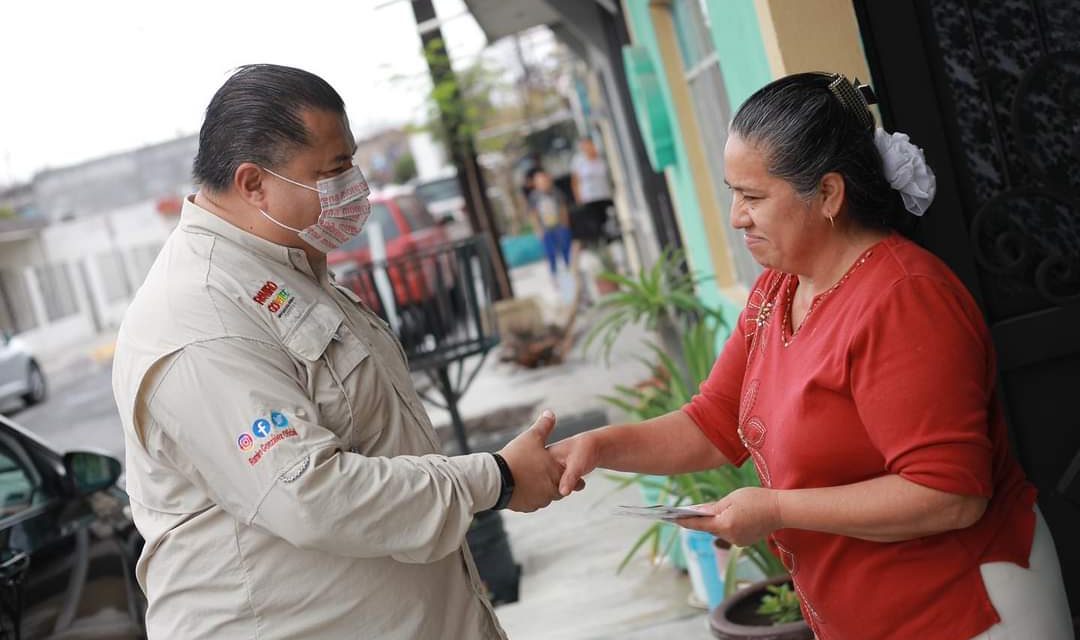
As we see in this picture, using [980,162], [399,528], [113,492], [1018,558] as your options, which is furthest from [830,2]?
[113,492]

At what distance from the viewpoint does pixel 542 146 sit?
25766 mm

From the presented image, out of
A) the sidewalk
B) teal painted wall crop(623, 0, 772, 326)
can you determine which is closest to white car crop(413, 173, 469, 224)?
the sidewalk

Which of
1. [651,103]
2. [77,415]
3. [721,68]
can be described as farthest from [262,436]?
[77,415]

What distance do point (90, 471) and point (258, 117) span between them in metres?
2.04

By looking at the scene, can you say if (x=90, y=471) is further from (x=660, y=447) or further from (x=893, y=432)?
(x=893, y=432)

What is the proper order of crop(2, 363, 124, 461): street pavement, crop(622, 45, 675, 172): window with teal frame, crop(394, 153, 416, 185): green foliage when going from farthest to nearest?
crop(394, 153, 416, 185): green foliage, crop(2, 363, 124, 461): street pavement, crop(622, 45, 675, 172): window with teal frame

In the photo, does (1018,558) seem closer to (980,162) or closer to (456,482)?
(456,482)

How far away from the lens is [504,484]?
2.23m

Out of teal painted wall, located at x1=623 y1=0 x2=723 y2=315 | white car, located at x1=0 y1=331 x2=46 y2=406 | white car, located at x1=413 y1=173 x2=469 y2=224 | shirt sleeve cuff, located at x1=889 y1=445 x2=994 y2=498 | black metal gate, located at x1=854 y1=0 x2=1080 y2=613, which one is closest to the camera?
shirt sleeve cuff, located at x1=889 y1=445 x2=994 y2=498

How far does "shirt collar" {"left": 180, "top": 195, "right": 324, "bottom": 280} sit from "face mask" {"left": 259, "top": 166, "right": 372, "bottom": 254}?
0.14 feet

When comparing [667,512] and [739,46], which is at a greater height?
[739,46]

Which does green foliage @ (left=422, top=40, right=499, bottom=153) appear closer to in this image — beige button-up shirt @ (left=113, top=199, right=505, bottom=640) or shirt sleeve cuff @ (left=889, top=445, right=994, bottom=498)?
beige button-up shirt @ (left=113, top=199, right=505, bottom=640)

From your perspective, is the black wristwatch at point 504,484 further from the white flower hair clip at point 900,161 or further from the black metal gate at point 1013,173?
the black metal gate at point 1013,173

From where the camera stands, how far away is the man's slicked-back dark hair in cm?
→ 216
